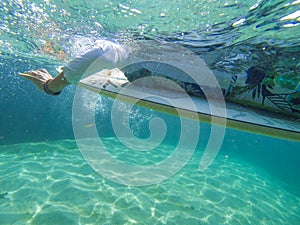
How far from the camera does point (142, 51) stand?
779 cm

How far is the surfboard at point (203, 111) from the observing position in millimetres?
2947

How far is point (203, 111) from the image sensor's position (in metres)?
3.14

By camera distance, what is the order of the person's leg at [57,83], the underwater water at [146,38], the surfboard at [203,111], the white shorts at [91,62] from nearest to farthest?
the surfboard at [203,111] < the white shorts at [91,62] < the person's leg at [57,83] < the underwater water at [146,38]

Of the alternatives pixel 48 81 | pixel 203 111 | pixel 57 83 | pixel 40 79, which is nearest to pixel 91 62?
pixel 57 83

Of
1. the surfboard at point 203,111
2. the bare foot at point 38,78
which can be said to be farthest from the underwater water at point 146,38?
the bare foot at point 38,78

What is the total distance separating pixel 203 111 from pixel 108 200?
5442 mm

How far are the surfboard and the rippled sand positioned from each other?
422cm

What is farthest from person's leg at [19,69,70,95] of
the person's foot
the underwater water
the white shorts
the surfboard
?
the underwater water

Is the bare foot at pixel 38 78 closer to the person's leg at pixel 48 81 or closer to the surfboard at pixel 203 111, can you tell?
the person's leg at pixel 48 81

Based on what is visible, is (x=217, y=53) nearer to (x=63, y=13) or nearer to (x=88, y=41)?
(x=63, y=13)

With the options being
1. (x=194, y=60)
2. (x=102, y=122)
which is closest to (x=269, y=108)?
(x=194, y=60)

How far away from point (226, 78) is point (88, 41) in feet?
23.3

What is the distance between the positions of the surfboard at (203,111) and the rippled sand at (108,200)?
4.22m

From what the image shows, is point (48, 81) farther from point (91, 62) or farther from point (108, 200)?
point (108, 200)
